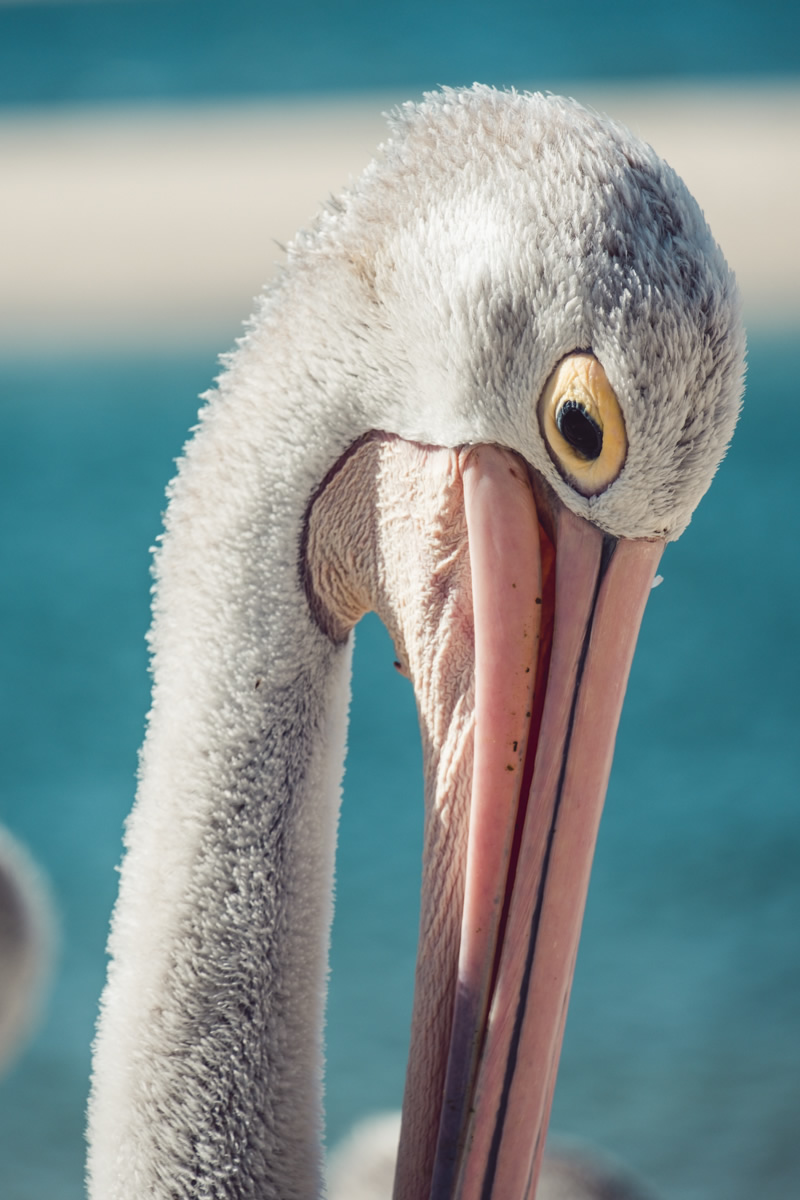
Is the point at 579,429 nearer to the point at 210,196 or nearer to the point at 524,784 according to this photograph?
the point at 524,784

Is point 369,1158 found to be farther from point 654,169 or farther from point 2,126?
point 2,126

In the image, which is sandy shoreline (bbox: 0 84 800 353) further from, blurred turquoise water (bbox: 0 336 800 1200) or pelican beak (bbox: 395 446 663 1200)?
pelican beak (bbox: 395 446 663 1200)

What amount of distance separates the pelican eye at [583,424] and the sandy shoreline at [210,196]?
279 inches

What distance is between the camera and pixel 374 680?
17.0 ft

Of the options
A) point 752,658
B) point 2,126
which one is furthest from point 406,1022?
point 2,126

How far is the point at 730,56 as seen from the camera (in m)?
15.0

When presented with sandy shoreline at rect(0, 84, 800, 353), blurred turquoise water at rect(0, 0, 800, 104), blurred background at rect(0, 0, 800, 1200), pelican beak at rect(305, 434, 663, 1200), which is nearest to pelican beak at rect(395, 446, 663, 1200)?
pelican beak at rect(305, 434, 663, 1200)

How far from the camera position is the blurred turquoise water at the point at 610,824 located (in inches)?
127

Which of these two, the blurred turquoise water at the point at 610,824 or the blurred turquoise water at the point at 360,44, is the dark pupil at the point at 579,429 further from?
the blurred turquoise water at the point at 360,44

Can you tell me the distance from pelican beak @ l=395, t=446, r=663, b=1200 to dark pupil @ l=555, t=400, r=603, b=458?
63 millimetres

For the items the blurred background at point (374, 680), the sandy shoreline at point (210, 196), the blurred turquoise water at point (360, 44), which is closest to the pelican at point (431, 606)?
the blurred background at point (374, 680)

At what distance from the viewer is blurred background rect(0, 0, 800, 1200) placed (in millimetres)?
3277

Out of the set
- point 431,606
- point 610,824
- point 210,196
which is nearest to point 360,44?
point 210,196

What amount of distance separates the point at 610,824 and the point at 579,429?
11.0ft
